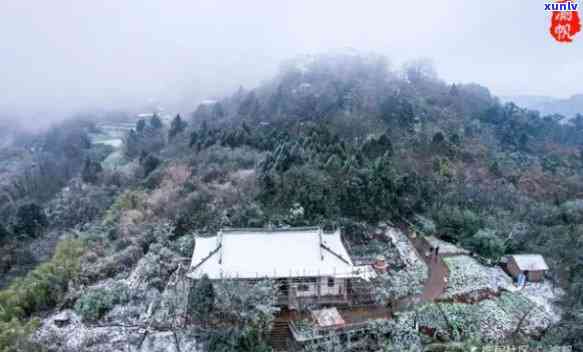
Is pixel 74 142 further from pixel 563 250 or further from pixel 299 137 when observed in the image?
pixel 563 250

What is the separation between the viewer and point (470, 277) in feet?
63.5

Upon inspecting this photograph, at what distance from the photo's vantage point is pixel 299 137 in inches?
1266

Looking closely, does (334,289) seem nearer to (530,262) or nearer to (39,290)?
(530,262)

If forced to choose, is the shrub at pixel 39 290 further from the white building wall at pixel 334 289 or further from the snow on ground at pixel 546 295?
the snow on ground at pixel 546 295

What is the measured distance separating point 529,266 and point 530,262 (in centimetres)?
30

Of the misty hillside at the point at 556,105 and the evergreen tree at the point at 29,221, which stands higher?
the misty hillside at the point at 556,105

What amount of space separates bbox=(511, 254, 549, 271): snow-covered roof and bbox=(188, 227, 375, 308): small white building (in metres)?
8.82

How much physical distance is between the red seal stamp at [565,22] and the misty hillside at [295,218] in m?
11.4

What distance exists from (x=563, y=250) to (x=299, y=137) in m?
20.5

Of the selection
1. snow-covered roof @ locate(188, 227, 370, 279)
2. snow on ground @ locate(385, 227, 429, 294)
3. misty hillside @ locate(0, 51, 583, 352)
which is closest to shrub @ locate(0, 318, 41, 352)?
misty hillside @ locate(0, 51, 583, 352)

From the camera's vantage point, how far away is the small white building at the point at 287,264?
1662 centimetres

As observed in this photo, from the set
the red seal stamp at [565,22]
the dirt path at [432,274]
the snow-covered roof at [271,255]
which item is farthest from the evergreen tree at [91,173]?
the red seal stamp at [565,22]

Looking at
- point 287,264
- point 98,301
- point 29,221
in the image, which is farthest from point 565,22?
point 29,221

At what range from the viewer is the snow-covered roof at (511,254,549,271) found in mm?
19625
